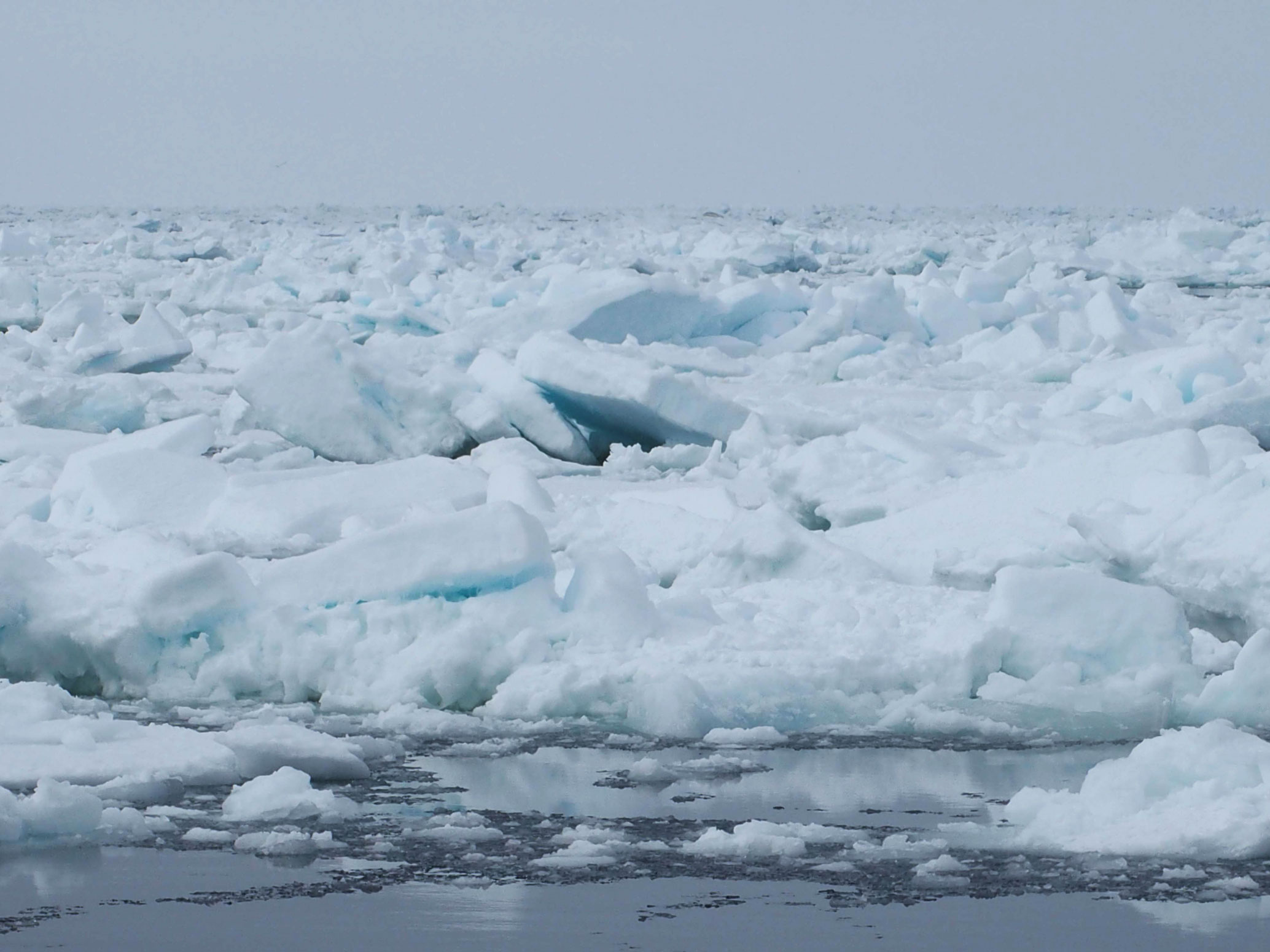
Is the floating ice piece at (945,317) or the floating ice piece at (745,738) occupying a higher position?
the floating ice piece at (945,317)

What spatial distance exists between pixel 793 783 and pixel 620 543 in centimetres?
253

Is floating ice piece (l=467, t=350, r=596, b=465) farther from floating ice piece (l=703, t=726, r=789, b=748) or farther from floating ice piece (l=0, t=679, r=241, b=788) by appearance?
floating ice piece (l=0, t=679, r=241, b=788)

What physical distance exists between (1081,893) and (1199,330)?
12402 millimetres

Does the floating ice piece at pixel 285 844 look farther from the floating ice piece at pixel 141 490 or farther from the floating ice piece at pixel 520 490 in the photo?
the floating ice piece at pixel 141 490

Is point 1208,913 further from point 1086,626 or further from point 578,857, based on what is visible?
point 1086,626

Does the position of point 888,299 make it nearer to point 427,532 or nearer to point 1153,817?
point 427,532

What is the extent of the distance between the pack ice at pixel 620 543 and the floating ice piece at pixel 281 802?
0.06 feet

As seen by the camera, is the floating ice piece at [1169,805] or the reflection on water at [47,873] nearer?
the reflection on water at [47,873]

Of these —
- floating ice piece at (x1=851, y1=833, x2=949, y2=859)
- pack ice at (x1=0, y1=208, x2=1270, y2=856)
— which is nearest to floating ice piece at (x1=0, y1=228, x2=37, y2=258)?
pack ice at (x1=0, y1=208, x2=1270, y2=856)

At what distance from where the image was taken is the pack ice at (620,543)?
5.10 metres

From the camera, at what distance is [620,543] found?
6.89m

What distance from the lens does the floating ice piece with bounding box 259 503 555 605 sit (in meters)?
5.42

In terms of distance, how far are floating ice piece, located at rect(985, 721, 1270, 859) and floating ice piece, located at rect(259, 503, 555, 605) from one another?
6.42ft

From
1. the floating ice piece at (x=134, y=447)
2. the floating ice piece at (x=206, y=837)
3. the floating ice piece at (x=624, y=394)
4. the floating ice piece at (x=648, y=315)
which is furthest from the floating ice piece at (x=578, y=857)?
the floating ice piece at (x=648, y=315)
